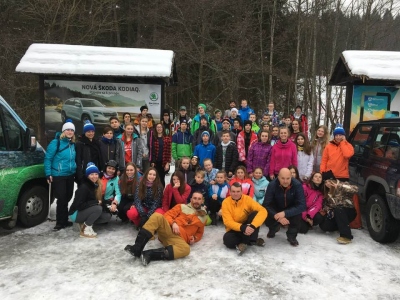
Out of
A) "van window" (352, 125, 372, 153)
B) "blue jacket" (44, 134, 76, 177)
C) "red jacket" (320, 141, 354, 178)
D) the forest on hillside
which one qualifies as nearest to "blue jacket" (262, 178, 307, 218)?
"red jacket" (320, 141, 354, 178)

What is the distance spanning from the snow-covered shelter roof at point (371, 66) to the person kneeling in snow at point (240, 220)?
6062mm

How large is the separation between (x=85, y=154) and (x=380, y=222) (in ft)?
16.2

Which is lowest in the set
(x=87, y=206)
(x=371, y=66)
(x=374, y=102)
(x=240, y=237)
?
(x=240, y=237)

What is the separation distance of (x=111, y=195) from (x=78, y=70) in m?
5.24

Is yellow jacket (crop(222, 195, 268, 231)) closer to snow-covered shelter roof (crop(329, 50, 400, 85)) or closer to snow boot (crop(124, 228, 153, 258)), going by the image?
snow boot (crop(124, 228, 153, 258))

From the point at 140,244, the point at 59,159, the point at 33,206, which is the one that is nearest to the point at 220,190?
the point at 140,244

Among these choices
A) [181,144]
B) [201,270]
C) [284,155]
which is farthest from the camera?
[181,144]

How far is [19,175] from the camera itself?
5477mm

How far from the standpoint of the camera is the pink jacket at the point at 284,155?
648 centimetres

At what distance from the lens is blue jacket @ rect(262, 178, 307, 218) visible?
5.19 meters

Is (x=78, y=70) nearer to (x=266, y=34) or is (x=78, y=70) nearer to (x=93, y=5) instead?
(x=93, y=5)

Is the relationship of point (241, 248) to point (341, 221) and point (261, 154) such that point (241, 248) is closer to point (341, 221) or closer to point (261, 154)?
point (341, 221)

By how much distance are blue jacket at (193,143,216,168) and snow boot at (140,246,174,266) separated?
2769mm

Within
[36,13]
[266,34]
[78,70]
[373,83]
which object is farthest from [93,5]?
[373,83]
